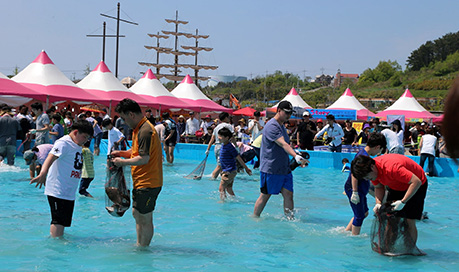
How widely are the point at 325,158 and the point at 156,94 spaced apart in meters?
18.2

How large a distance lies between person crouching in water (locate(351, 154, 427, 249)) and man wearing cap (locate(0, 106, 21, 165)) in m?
10.5

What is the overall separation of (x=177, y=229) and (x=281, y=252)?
6.14 ft

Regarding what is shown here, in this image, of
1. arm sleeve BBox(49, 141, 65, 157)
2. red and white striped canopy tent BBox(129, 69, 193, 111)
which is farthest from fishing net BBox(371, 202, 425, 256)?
red and white striped canopy tent BBox(129, 69, 193, 111)

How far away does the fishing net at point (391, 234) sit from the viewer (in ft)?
18.8

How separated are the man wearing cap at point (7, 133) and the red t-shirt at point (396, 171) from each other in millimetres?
10690

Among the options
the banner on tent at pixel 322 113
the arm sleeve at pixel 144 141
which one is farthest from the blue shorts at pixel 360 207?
the banner on tent at pixel 322 113

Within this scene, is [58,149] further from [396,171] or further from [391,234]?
[391,234]

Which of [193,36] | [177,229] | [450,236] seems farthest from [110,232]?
[193,36]

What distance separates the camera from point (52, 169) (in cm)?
585

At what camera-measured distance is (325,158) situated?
1738 centimetres

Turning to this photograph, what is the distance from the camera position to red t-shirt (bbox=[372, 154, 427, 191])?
5.56m

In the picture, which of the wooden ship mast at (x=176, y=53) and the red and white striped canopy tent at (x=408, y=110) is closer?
the red and white striped canopy tent at (x=408, y=110)

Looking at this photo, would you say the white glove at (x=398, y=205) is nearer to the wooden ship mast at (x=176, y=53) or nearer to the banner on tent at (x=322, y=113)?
the banner on tent at (x=322, y=113)

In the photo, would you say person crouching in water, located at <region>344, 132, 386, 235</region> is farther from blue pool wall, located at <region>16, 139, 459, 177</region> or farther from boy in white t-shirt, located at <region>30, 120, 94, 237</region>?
blue pool wall, located at <region>16, 139, 459, 177</region>
